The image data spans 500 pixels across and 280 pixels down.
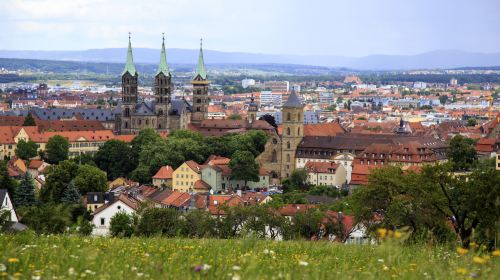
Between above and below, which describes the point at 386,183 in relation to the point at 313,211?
above

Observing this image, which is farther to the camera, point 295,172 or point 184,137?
point 184,137

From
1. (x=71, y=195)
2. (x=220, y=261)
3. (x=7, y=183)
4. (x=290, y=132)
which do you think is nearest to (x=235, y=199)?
(x=71, y=195)

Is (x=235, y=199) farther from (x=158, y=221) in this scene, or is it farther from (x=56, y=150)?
(x=56, y=150)

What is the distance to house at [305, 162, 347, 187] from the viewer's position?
77.9 meters

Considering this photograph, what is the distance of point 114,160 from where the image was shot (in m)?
84.4

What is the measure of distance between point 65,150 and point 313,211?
58.2 m

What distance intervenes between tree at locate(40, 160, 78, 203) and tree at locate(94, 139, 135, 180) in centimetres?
1711

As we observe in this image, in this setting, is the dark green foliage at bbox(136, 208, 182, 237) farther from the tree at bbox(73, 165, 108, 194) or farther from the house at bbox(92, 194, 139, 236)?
the tree at bbox(73, 165, 108, 194)

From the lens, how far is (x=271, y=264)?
40.8ft

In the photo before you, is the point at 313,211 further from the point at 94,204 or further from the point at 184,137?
the point at 184,137

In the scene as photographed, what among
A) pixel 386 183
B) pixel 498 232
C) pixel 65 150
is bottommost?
pixel 65 150

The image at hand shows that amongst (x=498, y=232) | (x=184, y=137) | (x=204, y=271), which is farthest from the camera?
(x=184, y=137)

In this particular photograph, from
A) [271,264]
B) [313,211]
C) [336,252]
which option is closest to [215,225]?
[313,211]

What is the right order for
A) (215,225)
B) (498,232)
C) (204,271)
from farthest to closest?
(215,225), (498,232), (204,271)
